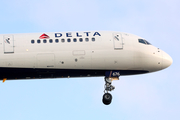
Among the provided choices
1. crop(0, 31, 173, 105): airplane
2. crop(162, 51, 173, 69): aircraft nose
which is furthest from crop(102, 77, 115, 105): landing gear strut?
crop(162, 51, 173, 69): aircraft nose

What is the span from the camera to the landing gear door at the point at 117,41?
40.2 meters

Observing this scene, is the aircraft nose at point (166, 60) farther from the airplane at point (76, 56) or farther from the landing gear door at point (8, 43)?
the landing gear door at point (8, 43)

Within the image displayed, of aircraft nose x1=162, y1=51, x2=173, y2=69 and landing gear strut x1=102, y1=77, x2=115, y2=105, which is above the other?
aircraft nose x1=162, y1=51, x2=173, y2=69

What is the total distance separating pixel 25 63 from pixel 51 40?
3913 mm

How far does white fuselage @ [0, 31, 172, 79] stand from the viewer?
128 feet

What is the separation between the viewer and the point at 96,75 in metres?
41.2

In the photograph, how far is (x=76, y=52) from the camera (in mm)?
39250

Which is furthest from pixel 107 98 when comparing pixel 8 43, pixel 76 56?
pixel 8 43

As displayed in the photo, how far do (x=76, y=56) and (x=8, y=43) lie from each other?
25.6 ft

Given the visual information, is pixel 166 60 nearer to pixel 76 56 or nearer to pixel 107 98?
pixel 107 98

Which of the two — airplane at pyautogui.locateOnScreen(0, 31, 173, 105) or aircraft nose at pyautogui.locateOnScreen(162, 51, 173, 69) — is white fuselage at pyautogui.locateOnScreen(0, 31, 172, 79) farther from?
aircraft nose at pyautogui.locateOnScreen(162, 51, 173, 69)

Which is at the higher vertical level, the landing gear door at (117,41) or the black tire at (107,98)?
the landing gear door at (117,41)

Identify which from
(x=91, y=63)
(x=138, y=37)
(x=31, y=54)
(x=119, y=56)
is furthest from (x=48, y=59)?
(x=138, y=37)

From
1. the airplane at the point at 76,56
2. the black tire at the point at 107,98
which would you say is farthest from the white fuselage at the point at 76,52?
the black tire at the point at 107,98
